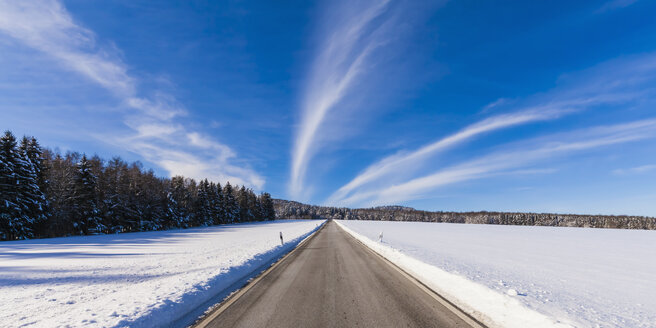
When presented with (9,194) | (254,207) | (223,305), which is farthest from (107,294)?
(254,207)

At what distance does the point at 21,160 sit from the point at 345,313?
40.1 m

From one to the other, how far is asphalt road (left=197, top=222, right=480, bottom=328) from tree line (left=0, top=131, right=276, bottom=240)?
3486cm

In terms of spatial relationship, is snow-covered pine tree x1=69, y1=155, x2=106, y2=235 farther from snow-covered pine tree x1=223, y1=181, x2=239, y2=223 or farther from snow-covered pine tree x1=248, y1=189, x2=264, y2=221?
snow-covered pine tree x1=248, y1=189, x2=264, y2=221

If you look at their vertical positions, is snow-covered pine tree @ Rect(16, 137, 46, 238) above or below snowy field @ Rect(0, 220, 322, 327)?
above

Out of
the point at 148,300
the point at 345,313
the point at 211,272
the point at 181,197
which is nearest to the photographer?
the point at 345,313

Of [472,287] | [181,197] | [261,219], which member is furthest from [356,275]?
[261,219]

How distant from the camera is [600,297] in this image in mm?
5949

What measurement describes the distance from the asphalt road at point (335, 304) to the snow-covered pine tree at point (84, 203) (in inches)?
1530

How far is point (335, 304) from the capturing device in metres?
5.32

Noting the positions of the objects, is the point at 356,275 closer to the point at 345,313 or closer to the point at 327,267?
the point at 327,267

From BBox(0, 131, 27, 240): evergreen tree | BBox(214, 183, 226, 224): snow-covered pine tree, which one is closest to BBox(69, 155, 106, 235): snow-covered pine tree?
BBox(0, 131, 27, 240): evergreen tree

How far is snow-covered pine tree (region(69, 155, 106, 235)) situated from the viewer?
109 ft

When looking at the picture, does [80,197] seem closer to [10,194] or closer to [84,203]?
[84,203]

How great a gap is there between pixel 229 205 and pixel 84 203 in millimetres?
47676
